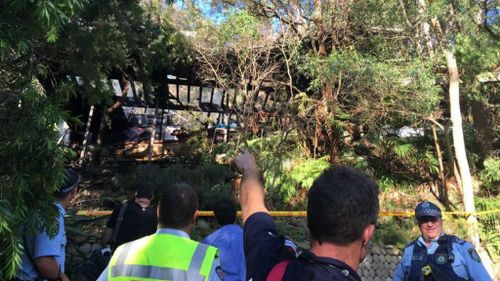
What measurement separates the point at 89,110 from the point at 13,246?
13.5 metres

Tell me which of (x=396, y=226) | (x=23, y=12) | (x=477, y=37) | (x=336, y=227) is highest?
(x=477, y=37)

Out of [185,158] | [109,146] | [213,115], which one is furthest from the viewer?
[213,115]

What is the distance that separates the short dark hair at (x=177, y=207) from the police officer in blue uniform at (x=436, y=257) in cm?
190

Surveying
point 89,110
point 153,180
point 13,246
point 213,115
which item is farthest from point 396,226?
point 213,115

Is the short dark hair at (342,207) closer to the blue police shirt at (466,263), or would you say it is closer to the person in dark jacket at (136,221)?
the blue police shirt at (466,263)

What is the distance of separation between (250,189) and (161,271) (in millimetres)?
714

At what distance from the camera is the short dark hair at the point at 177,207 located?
8.38 feet

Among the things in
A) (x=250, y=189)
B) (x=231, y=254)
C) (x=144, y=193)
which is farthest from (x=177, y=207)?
(x=144, y=193)

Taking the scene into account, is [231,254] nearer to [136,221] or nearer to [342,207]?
[136,221]

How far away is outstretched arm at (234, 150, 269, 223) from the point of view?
1936mm

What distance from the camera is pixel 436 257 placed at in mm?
3520

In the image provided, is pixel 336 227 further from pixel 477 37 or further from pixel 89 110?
pixel 89 110

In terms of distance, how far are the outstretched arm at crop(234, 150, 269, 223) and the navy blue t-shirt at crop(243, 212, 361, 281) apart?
38 mm

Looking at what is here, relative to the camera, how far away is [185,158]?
1515 cm
